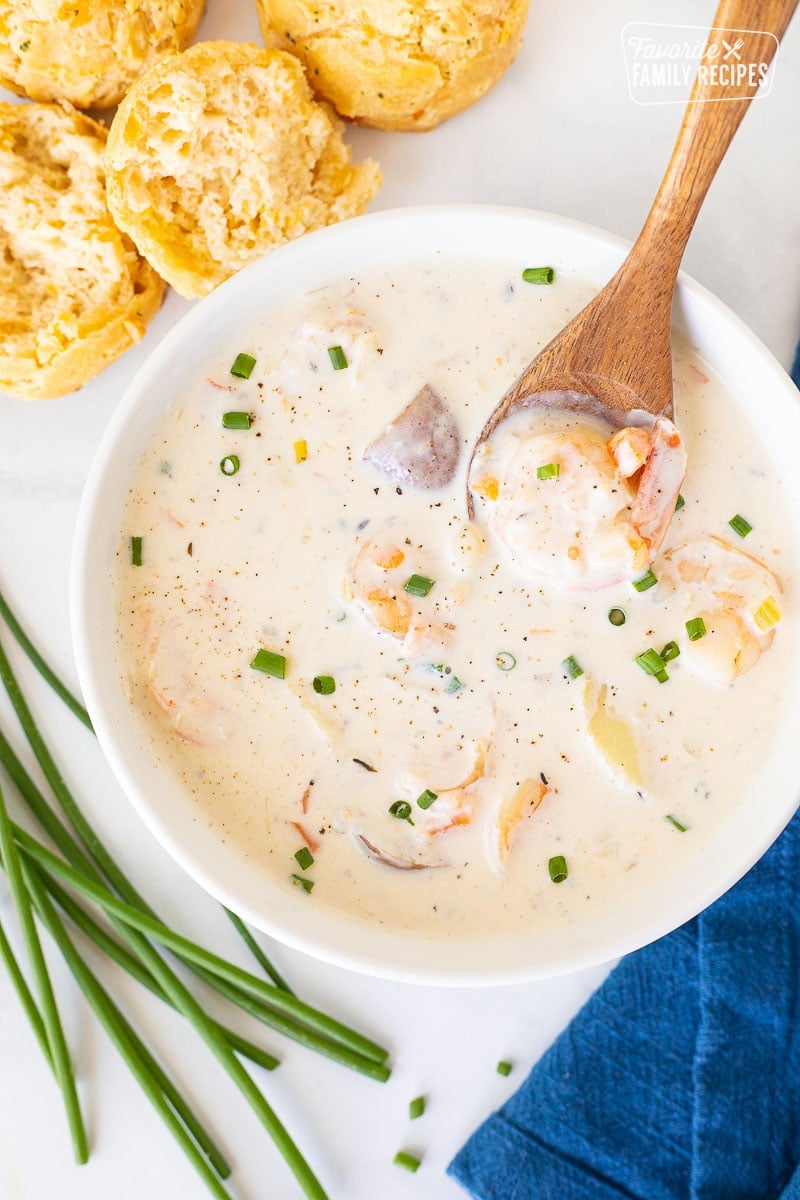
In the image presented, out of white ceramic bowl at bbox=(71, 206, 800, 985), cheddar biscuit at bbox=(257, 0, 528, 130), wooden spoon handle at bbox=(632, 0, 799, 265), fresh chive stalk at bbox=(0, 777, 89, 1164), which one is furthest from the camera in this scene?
fresh chive stalk at bbox=(0, 777, 89, 1164)

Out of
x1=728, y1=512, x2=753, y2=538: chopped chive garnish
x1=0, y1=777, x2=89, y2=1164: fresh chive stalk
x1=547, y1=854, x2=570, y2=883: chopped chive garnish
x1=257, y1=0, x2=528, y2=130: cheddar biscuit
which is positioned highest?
x1=257, y1=0, x2=528, y2=130: cheddar biscuit

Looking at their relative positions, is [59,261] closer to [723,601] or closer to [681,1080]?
[723,601]

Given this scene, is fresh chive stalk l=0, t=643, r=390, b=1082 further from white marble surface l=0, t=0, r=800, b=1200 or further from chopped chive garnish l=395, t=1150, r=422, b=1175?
chopped chive garnish l=395, t=1150, r=422, b=1175

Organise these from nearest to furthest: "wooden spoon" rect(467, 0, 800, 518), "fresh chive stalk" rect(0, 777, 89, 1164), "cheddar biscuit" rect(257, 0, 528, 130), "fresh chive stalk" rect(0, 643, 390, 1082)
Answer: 1. "wooden spoon" rect(467, 0, 800, 518)
2. "cheddar biscuit" rect(257, 0, 528, 130)
3. "fresh chive stalk" rect(0, 777, 89, 1164)
4. "fresh chive stalk" rect(0, 643, 390, 1082)

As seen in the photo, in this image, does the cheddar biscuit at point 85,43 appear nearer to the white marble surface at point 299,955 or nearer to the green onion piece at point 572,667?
the white marble surface at point 299,955

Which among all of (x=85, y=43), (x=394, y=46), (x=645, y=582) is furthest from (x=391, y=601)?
(x=85, y=43)

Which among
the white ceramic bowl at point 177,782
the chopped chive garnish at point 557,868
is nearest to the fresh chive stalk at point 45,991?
the white ceramic bowl at point 177,782

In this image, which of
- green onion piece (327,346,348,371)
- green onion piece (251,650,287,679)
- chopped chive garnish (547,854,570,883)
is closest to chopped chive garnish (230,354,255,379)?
green onion piece (327,346,348,371)
